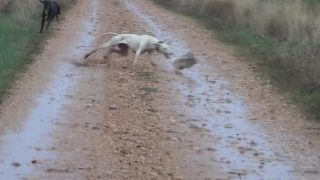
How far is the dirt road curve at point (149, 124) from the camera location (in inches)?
300

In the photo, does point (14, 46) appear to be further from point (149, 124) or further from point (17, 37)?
point (149, 124)

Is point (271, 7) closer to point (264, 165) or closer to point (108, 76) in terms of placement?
point (108, 76)

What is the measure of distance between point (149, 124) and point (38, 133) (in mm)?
1484

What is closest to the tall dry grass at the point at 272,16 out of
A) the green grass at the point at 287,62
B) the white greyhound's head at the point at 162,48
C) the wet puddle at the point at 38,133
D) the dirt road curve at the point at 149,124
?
the green grass at the point at 287,62

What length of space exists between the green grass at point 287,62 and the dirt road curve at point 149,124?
33cm

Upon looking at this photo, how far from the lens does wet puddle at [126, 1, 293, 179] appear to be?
781 cm

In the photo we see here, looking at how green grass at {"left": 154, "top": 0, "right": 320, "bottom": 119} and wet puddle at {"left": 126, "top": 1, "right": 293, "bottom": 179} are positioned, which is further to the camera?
green grass at {"left": 154, "top": 0, "right": 320, "bottom": 119}

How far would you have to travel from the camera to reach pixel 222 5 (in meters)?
24.6

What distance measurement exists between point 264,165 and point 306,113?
291 cm

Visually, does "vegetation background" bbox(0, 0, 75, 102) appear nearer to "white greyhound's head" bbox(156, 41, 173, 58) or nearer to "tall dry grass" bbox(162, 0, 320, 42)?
"white greyhound's head" bbox(156, 41, 173, 58)

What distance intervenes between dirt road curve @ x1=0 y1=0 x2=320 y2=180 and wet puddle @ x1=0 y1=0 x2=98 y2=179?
13 mm

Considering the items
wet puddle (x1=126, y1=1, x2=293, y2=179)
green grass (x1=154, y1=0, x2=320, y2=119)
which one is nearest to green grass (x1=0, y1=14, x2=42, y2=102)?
wet puddle (x1=126, y1=1, x2=293, y2=179)

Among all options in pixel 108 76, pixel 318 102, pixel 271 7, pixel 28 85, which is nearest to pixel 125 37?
pixel 108 76

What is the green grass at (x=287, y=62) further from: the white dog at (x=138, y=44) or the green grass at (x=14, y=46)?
the green grass at (x=14, y=46)
